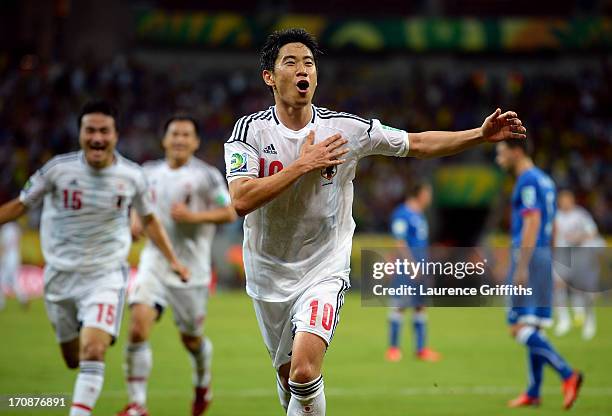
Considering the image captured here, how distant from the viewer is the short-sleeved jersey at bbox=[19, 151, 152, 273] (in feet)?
25.3

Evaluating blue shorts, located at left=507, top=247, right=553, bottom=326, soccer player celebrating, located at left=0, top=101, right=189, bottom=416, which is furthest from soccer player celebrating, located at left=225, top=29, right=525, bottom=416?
blue shorts, located at left=507, top=247, right=553, bottom=326

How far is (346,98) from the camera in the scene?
3497 centimetres

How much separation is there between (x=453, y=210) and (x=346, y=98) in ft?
19.5

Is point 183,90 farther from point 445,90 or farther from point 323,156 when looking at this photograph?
point 323,156

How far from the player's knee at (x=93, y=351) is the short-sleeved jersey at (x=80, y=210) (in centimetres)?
73

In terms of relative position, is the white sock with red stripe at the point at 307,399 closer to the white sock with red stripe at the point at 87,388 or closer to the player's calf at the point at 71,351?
the white sock with red stripe at the point at 87,388

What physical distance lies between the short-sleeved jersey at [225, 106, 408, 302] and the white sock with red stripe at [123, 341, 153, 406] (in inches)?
102

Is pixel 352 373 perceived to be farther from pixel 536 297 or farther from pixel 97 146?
pixel 97 146

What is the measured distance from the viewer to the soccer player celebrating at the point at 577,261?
695 inches

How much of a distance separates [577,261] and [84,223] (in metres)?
13.9

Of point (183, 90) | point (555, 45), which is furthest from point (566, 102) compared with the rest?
point (183, 90)

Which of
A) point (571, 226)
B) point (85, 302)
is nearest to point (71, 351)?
point (85, 302)

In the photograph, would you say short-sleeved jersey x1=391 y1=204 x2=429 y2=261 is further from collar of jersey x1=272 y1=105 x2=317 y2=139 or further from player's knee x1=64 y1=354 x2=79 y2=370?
collar of jersey x1=272 y1=105 x2=317 y2=139

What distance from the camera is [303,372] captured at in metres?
5.62
